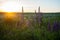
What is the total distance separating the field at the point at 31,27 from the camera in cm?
377

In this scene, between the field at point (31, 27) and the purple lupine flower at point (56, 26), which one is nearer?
the field at point (31, 27)

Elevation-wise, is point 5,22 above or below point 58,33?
above

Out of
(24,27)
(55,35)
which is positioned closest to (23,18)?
(24,27)

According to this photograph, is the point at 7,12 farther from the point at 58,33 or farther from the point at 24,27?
the point at 58,33

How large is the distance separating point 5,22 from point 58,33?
1491 mm

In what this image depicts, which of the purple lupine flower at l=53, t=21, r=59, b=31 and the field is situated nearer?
the field

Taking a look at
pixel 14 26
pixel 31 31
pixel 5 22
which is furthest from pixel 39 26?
pixel 5 22

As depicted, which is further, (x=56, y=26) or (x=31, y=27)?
(x=31, y=27)

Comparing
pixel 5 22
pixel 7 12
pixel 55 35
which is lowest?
pixel 55 35

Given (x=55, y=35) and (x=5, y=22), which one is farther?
(x=5, y=22)

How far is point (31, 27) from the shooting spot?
13.4 ft

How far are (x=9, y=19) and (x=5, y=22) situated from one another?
17 centimetres

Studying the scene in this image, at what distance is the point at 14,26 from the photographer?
4117 millimetres

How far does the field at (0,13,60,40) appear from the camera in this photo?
12.4 ft
